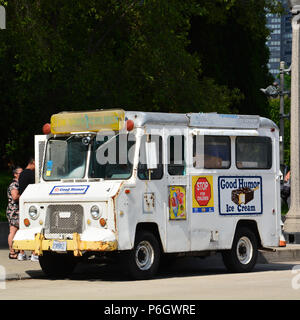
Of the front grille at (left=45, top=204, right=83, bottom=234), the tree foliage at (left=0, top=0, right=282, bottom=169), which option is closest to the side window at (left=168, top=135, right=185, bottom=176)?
the front grille at (left=45, top=204, right=83, bottom=234)

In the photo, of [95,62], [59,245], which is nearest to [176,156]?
[59,245]

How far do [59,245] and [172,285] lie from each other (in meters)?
2.07

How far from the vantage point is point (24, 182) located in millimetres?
18875

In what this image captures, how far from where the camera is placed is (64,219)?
16656 mm

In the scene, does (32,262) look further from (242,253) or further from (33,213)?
(242,253)

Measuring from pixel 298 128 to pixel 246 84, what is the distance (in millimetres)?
23738

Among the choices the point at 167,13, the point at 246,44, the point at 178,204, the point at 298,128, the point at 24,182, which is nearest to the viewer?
the point at 178,204

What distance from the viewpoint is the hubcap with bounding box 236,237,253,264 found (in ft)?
60.6

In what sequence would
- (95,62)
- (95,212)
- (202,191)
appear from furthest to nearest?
(95,62)
(202,191)
(95,212)

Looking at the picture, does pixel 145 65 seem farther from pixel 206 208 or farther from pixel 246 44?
pixel 246 44

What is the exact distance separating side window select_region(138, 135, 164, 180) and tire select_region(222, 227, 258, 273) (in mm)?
2271

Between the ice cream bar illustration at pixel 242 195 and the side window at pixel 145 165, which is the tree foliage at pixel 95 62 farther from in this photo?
the side window at pixel 145 165

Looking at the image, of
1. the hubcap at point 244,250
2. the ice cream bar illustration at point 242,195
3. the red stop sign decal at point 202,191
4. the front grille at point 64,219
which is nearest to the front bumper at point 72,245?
the front grille at point 64,219

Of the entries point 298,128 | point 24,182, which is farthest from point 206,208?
point 298,128
